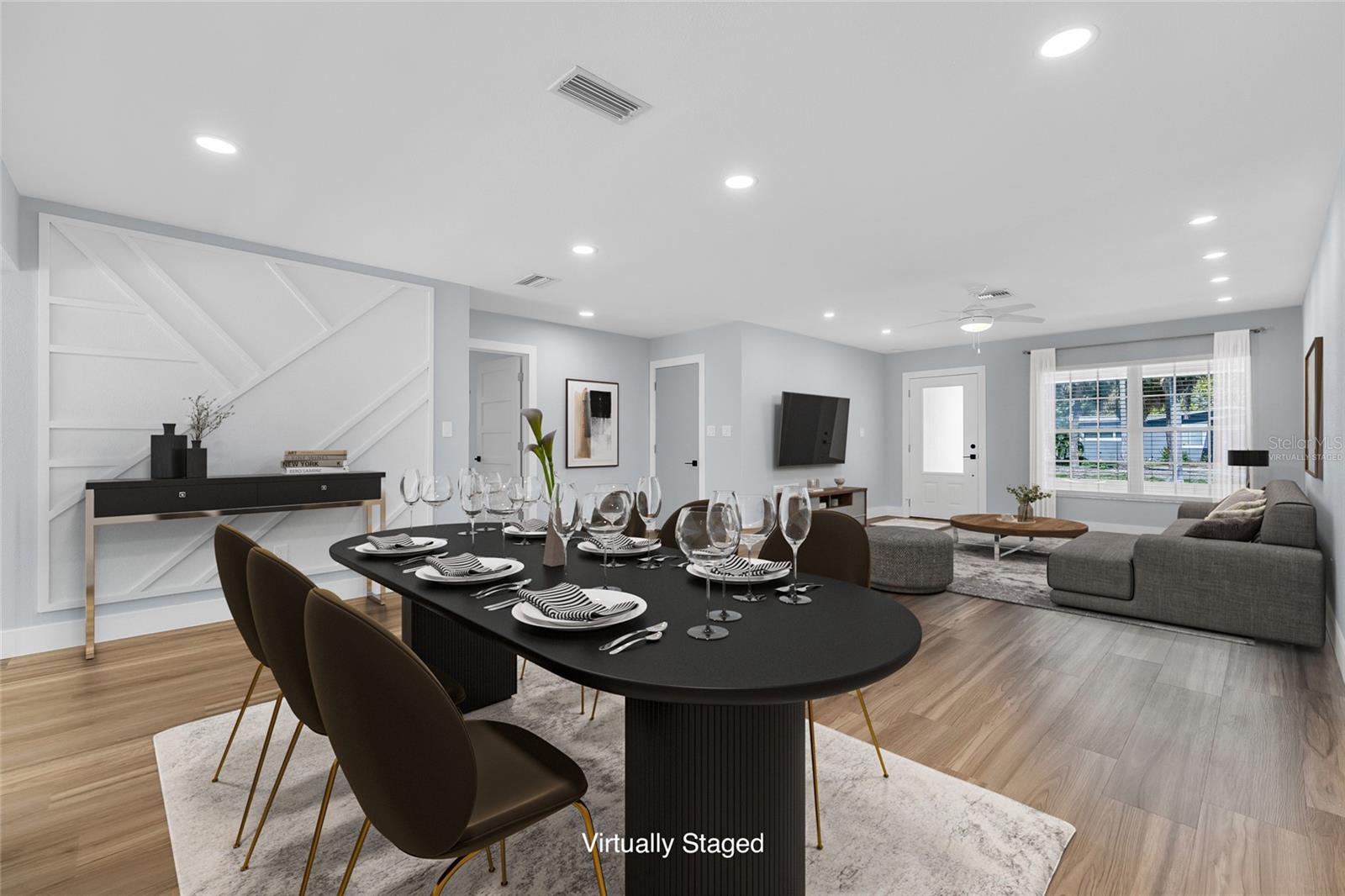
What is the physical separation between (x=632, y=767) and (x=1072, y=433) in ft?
26.1

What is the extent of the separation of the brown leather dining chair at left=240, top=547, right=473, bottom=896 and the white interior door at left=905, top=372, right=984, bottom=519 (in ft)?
27.1

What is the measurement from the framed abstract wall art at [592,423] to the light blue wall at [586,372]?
5cm

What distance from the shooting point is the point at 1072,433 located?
7.48m

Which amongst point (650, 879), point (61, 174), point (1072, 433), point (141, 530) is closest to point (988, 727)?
point (650, 879)

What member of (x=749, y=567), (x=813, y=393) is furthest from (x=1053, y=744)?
(x=813, y=393)

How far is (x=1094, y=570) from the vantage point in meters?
3.99

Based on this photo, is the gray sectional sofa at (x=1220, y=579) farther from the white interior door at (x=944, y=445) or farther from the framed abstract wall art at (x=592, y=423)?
the framed abstract wall art at (x=592, y=423)

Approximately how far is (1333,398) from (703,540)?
4.01 meters

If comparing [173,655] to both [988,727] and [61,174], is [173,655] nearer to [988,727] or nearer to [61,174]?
[61,174]

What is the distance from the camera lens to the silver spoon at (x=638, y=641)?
1.12 meters

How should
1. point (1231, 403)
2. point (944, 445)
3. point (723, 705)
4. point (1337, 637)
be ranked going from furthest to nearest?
point (944, 445), point (1231, 403), point (1337, 637), point (723, 705)

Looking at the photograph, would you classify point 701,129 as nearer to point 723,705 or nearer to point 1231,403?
point 723,705

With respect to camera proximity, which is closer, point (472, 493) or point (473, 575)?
point (473, 575)

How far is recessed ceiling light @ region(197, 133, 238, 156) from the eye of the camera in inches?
104
